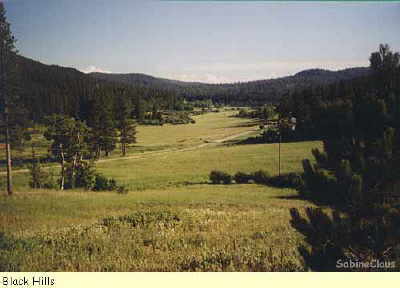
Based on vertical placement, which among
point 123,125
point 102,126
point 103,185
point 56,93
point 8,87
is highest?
point 56,93

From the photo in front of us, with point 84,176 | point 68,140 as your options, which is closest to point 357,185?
point 84,176

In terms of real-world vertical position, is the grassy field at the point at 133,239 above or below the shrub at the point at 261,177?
above

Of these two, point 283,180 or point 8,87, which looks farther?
point 283,180

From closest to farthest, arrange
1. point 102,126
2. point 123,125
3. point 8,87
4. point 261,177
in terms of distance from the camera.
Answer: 1. point 8,87
2. point 261,177
3. point 102,126
4. point 123,125

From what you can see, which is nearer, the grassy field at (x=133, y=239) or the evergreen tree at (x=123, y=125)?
the grassy field at (x=133, y=239)

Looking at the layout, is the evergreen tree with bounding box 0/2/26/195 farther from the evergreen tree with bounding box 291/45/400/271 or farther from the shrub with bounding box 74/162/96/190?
the evergreen tree with bounding box 291/45/400/271

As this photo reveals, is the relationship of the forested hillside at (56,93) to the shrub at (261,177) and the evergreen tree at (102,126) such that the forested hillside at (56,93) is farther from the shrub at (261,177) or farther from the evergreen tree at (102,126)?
the shrub at (261,177)

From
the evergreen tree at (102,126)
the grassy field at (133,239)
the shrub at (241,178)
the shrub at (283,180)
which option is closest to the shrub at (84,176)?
the grassy field at (133,239)

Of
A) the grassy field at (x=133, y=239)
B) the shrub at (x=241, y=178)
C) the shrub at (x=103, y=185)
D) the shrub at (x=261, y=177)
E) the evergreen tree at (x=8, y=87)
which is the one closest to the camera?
the grassy field at (x=133, y=239)

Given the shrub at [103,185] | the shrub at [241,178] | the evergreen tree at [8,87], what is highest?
the evergreen tree at [8,87]

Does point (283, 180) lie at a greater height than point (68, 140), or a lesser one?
lesser

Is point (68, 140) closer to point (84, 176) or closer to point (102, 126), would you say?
point (84, 176)
